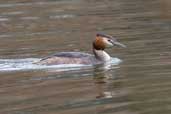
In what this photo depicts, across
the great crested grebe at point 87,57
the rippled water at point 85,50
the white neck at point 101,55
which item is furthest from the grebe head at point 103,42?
the rippled water at point 85,50

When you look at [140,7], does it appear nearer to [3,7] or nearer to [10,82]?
[3,7]

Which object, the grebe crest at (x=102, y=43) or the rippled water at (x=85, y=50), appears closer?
the rippled water at (x=85, y=50)

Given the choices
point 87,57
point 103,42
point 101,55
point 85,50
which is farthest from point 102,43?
point 85,50

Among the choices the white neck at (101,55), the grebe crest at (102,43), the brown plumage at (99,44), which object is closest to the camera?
the white neck at (101,55)

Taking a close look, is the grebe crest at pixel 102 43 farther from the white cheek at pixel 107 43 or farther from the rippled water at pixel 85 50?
the rippled water at pixel 85 50

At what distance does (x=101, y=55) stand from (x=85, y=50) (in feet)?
5.83

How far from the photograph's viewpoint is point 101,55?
19.4 metres

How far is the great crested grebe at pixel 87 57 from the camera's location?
60.3 feet

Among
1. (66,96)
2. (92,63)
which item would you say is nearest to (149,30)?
(92,63)

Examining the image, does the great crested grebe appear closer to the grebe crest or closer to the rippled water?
the grebe crest

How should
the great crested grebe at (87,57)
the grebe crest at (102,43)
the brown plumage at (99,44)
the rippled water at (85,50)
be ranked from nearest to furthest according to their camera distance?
the rippled water at (85,50) < the great crested grebe at (87,57) < the grebe crest at (102,43) < the brown plumage at (99,44)

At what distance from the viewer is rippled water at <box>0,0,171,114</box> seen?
1338 cm

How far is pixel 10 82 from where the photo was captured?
52.4ft

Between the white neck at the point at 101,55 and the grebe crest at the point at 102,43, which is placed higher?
the grebe crest at the point at 102,43
